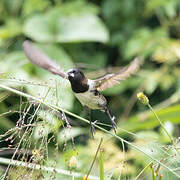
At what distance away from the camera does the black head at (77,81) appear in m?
1.26

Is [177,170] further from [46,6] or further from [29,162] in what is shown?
[46,6]

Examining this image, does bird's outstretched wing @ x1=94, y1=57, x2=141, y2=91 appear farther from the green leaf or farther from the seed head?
the green leaf

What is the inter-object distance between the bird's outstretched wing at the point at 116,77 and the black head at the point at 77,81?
0.05 metres

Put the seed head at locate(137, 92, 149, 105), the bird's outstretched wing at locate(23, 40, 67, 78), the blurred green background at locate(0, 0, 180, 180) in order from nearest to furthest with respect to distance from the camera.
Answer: the seed head at locate(137, 92, 149, 105) < the bird's outstretched wing at locate(23, 40, 67, 78) < the blurred green background at locate(0, 0, 180, 180)

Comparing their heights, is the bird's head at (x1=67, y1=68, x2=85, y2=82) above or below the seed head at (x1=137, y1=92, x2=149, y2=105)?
below

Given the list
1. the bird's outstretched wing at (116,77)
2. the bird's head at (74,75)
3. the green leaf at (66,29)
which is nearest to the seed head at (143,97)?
the bird's outstretched wing at (116,77)

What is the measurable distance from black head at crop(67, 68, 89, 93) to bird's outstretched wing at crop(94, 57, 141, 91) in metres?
0.05

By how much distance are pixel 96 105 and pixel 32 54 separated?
370 mm

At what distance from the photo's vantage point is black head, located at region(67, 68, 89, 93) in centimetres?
126

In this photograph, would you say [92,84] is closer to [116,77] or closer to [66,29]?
[116,77]

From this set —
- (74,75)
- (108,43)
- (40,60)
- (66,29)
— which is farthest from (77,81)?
(108,43)

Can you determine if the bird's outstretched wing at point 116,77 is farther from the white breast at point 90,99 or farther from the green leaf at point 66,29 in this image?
the green leaf at point 66,29

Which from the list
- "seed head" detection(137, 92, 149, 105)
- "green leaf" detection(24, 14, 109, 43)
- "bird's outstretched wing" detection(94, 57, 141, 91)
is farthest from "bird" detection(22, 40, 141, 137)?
"green leaf" detection(24, 14, 109, 43)

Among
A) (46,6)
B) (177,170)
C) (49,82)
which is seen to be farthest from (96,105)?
(46,6)
